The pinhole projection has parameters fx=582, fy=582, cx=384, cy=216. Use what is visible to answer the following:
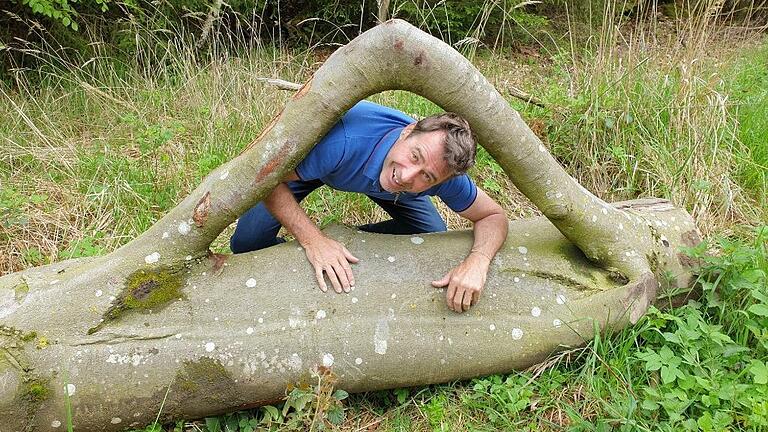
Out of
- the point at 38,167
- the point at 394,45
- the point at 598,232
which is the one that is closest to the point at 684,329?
the point at 598,232

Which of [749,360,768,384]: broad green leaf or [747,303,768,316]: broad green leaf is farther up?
[747,303,768,316]: broad green leaf

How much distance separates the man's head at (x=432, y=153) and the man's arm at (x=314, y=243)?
1.15 ft

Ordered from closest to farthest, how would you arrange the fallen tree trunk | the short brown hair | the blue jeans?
the fallen tree trunk → the short brown hair → the blue jeans

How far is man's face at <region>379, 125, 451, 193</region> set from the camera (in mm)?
2100

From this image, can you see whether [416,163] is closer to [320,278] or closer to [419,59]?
[419,59]

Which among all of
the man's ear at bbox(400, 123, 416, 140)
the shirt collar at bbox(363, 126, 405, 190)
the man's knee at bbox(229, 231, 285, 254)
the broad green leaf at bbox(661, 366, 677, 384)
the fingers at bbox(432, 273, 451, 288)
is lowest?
the broad green leaf at bbox(661, 366, 677, 384)

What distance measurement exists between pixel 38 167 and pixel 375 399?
9.25ft

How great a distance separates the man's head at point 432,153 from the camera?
2.09m

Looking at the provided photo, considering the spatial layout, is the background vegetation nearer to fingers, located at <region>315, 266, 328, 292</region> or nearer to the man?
fingers, located at <region>315, 266, 328, 292</region>

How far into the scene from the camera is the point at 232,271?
2217mm

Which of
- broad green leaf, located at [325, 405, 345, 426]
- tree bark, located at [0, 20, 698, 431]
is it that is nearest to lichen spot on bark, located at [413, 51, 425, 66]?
tree bark, located at [0, 20, 698, 431]

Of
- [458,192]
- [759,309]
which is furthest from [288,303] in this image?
[759,309]

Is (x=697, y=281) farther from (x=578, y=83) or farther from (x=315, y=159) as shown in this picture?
(x=578, y=83)

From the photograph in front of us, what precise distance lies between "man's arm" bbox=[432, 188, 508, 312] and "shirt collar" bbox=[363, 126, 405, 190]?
472mm
